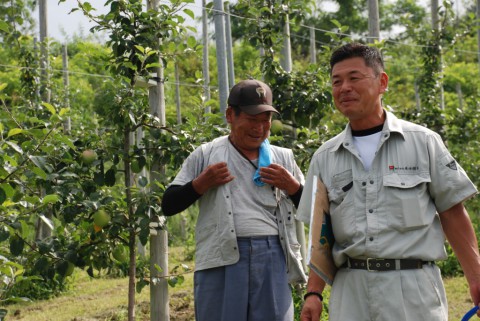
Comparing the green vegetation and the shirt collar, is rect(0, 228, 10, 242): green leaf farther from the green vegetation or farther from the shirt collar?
the shirt collar

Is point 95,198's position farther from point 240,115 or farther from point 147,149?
point 240,115

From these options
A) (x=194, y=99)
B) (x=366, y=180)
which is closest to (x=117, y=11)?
(x=194, y=99)

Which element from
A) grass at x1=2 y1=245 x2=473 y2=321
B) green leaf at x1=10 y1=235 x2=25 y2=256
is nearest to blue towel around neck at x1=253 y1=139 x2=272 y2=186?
green leaf at x1=10 y1=235 x2=25 y2=256

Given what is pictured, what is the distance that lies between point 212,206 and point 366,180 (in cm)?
100

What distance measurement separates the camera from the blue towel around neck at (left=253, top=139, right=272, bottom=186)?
12.6 ft

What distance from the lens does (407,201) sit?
9.73 ft

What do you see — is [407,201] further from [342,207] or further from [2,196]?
[2,196]

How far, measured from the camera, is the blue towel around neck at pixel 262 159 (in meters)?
3.85

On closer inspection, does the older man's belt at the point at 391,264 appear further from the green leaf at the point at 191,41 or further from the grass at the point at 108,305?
the grass at the point at 108,305

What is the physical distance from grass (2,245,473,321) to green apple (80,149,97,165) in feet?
8.40

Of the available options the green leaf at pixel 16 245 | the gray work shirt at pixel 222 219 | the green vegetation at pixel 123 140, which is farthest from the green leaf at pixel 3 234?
the gray work shirt at pixel 222 219

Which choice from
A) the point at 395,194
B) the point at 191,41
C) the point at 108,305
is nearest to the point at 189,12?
the point at 191,41

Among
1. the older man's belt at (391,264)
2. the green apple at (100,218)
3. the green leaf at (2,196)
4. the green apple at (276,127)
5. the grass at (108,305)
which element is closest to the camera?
the older man's belt at (391,264)

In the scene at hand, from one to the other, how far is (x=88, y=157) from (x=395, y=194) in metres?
2.75
